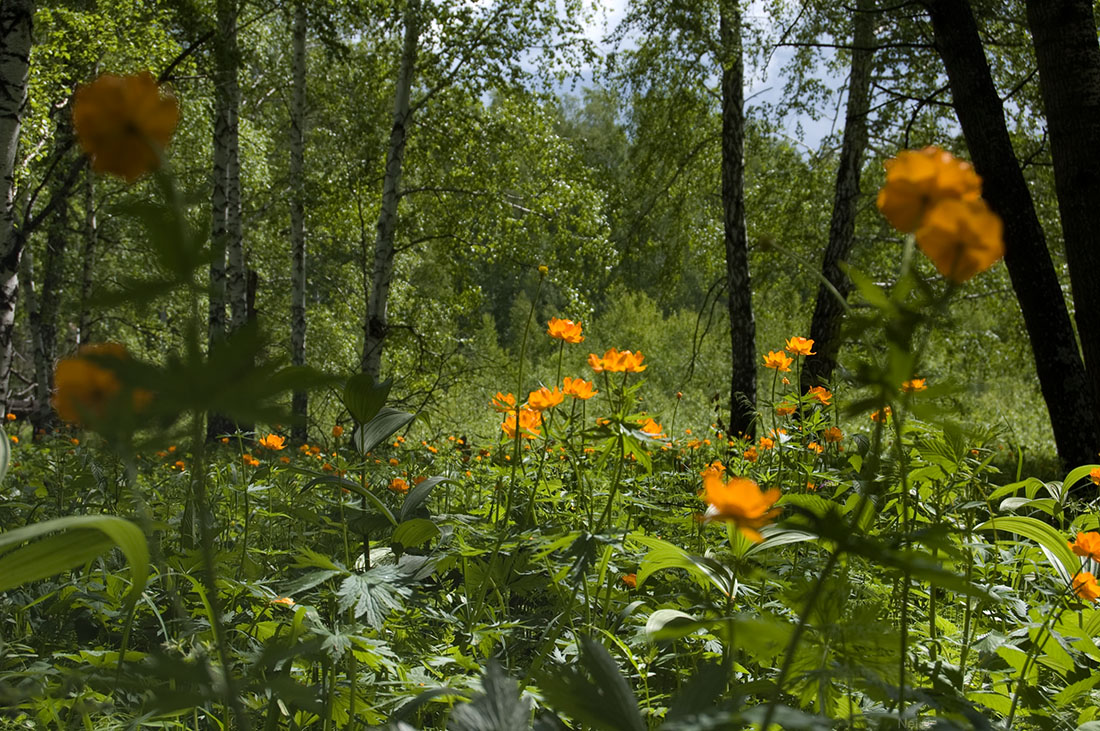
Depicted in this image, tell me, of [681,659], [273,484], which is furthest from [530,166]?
[681,659]

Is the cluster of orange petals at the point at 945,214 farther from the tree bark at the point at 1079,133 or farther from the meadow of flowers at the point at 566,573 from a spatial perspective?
the tree bark at the point at 1079,133

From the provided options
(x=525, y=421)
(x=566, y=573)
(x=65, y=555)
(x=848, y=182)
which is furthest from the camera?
(x=848, y=182)

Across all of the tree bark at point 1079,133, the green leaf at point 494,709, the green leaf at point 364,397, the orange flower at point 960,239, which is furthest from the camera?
the tree bark at point 1079,133

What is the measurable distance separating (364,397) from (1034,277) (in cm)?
303

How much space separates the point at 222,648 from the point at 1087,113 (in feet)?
Result: 11.9

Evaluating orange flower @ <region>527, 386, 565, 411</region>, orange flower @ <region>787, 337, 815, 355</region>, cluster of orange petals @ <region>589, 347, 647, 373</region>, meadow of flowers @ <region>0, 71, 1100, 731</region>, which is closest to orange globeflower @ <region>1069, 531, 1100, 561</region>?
meadow of flowers @ <region>0, 71, 1100, 731</region>

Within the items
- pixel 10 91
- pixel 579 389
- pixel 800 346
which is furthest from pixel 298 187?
pixel 579 389

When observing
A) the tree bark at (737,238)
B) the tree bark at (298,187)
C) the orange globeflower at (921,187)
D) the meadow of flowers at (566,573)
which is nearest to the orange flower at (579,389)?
the meadow of flowers at (566,573)

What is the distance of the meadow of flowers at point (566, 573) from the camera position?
443 mm

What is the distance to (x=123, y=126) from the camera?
0.43m

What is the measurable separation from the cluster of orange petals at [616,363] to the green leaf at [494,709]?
623 mm

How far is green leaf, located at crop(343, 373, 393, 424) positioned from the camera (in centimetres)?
105

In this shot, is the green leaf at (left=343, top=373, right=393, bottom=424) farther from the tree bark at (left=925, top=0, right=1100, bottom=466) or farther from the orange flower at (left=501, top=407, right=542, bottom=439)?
the tree bark at (left=925, top=0, right=1100, bottom=466)

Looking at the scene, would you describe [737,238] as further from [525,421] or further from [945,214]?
[945,214]
